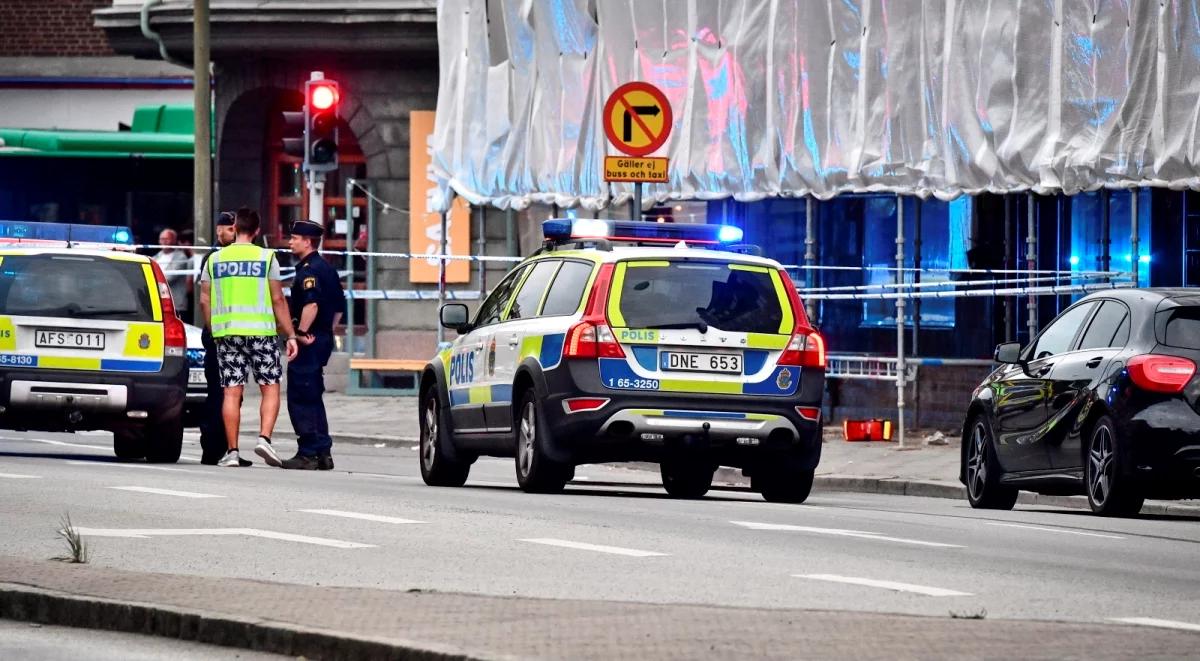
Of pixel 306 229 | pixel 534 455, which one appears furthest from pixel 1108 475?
pixel 306 229

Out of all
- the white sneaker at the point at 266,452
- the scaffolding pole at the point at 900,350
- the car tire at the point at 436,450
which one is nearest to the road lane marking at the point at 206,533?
the car tire at the point at 436,450

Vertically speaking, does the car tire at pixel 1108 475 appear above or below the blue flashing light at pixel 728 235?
below

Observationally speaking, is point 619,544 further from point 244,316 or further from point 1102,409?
point 244,316

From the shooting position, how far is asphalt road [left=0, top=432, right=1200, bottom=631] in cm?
975

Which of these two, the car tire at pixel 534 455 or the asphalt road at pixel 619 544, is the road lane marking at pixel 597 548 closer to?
the asphalt road at pixel 619 544

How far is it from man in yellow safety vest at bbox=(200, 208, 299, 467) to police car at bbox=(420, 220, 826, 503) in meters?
3.04

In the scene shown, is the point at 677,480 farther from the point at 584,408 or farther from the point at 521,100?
the point at 521,100

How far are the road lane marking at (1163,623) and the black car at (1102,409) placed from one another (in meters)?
5.22

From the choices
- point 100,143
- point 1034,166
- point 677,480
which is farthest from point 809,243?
point 100,143

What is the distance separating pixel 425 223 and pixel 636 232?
52.3 ft

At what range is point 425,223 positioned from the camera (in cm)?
3244

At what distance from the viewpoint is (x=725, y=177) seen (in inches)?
1003

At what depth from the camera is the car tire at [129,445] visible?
63.3 ft

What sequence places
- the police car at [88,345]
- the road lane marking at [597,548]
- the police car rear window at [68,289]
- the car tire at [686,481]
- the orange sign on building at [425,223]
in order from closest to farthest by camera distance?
the road lane marking at [597,548] → the car tire at [686,481] → the police car at [88,345] → the police car rear window at [68,289] → the orange sign on building at [425,223]
